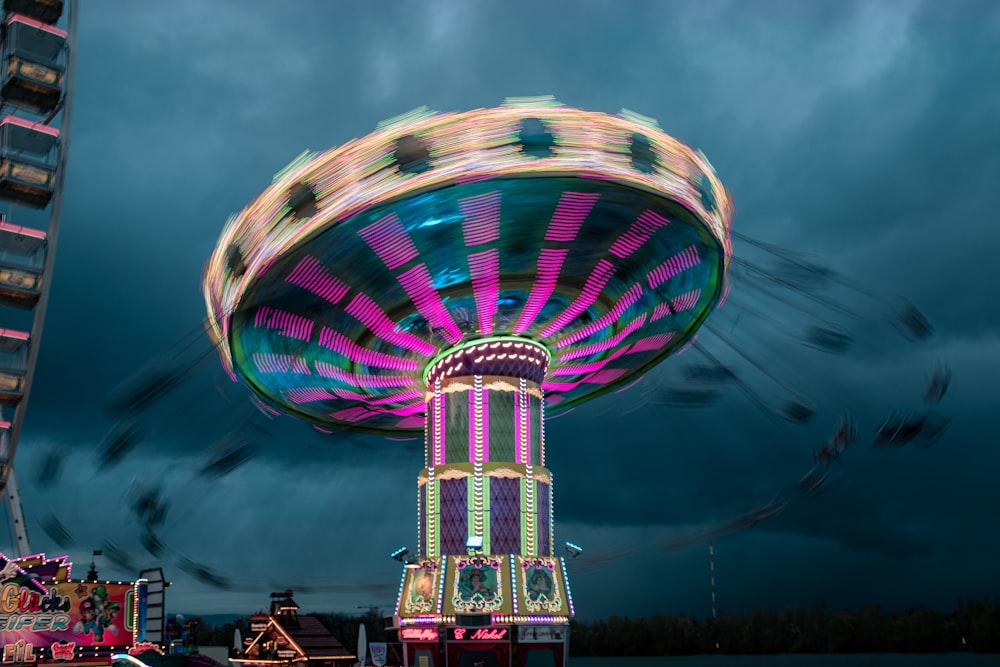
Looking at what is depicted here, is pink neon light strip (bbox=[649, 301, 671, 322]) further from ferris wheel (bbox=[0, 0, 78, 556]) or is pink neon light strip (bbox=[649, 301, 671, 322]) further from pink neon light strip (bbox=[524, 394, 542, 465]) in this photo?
ferris wheel (bbox=[0, 0, 78, 556])

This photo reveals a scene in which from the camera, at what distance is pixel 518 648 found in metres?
27.3

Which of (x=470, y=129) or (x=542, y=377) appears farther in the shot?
(x=542, y=377)

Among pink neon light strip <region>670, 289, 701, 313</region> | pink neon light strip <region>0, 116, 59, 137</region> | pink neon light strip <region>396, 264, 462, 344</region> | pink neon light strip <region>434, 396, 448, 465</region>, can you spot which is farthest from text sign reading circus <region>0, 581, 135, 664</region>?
pink neon light strip <region>670, 289, 701, 313</region>

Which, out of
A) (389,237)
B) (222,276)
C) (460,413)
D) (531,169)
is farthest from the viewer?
(460,413)

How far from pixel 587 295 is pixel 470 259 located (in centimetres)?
400

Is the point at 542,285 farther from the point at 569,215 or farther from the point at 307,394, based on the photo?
the point at 307,394

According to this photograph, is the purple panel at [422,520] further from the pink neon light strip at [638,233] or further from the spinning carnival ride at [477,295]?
the pink neon light strip at [638,233]

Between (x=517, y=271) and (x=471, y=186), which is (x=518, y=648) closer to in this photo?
(x=517, y=271)

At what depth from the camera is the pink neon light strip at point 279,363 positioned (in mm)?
29578

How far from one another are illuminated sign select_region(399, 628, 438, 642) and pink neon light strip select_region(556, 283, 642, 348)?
916 centimetres

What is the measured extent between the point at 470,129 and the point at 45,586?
15.1 metres

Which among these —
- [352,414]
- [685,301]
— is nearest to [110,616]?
[352,414]

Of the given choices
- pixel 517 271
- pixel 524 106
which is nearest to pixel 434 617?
pixel 517 271

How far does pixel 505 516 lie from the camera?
28.5 meters
